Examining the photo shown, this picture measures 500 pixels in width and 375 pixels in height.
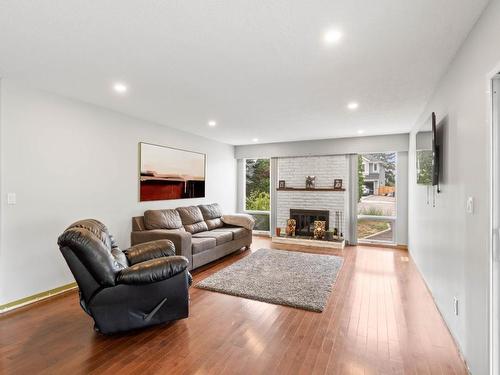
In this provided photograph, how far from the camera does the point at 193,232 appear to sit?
5.01m

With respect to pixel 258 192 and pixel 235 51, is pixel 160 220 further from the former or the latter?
pixel 258 192

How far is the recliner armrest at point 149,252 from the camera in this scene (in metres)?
2.95

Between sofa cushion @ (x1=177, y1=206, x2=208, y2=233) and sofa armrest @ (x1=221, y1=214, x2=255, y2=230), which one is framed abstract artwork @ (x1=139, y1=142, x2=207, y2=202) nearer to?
sofa cushion @ (x1=177, y1=206, x2=208, y2=233)

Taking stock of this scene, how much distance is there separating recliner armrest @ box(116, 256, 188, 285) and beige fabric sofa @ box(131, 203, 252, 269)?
1427mm

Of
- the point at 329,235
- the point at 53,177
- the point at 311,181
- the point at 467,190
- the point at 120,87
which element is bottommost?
the point at 329,235

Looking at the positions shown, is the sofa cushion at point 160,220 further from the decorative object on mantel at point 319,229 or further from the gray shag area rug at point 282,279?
the decorative object on mantel at point 319,229

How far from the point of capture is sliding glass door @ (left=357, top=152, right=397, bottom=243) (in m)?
5.94

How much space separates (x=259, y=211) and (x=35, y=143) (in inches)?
203

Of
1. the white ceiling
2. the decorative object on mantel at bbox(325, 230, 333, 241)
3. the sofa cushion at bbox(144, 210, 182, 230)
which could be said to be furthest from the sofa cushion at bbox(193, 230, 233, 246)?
the decorative object on mantel at bbox(325, 230, 333, 241)

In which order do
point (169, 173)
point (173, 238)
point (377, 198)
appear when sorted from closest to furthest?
point (173, 238)
point (169, 173)
point (377, 198)

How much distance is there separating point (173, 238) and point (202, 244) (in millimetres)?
541

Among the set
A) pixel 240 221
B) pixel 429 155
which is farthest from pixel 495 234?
pixel 240 221

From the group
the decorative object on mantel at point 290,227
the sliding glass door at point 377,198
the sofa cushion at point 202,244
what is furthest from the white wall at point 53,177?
the sliding glass door at point 377,198

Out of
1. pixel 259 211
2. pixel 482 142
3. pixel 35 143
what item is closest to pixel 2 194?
pixel 35 143
